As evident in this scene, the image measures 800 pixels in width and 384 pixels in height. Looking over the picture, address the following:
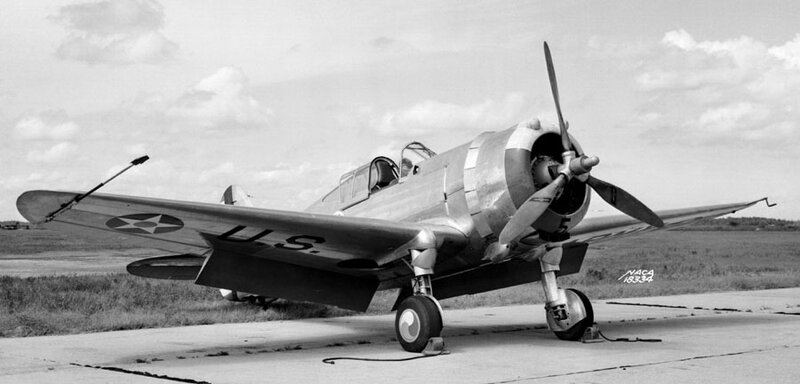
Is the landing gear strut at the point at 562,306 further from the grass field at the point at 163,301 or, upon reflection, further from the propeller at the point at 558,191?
the grass field at the point at 163,301

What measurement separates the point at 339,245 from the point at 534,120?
2.45m

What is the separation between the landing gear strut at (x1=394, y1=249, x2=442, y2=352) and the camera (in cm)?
841

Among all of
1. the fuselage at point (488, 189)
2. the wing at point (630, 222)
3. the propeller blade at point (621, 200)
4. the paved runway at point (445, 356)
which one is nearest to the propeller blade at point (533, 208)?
the fuselage at point (488, 189)

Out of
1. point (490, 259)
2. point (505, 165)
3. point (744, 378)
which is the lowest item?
point (744, 378)

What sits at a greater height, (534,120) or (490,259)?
(534,120)

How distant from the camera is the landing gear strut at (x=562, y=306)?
31.1 feet

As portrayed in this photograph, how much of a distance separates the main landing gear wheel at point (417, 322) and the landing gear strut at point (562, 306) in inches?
68.8

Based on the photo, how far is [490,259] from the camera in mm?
9234

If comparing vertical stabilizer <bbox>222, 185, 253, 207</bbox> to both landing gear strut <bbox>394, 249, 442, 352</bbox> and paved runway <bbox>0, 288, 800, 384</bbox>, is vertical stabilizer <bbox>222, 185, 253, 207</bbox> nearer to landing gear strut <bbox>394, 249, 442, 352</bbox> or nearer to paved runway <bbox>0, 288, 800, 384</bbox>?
paved runway <bbox>0, 288, 800, 384</bbox>

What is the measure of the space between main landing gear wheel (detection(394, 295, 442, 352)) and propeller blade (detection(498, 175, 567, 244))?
1.09m

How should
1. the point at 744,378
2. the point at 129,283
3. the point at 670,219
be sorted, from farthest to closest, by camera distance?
the point at 129,283
the point at 670,219
the point at 744,378

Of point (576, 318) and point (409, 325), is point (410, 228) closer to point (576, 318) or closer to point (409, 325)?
point (409, 325)

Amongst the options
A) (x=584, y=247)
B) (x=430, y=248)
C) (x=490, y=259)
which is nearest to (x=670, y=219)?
(x=584, y=247)

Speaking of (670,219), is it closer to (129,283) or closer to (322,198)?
(322,198)
